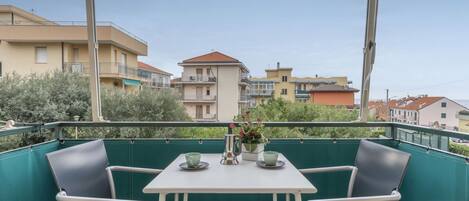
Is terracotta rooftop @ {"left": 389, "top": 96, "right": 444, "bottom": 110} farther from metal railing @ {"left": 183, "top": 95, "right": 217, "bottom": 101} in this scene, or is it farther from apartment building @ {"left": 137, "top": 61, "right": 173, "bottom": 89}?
apartment building @ {"left": 137, "top": 61, "right": 173, "bottom": 89}

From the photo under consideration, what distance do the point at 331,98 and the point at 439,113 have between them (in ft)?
3.71

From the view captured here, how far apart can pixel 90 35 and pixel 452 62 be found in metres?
3.54

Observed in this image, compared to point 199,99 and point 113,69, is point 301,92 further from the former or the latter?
point 113,69

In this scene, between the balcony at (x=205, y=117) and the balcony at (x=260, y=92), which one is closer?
the balcony at (x=205, y=117)

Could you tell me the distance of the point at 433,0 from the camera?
2.99 m

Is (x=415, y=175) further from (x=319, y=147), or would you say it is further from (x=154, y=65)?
(x=154, y=65)

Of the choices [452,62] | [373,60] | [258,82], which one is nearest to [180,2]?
[258,82]

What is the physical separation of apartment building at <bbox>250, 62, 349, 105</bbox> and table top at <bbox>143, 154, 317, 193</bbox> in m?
1.66

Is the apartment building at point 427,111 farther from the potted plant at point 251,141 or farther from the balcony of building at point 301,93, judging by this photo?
the potted plant at point 251,141

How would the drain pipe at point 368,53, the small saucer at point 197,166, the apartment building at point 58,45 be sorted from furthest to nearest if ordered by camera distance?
the apartment building at point 58,45
the drain pipe at point 368,53
the small saucer at point 197,166

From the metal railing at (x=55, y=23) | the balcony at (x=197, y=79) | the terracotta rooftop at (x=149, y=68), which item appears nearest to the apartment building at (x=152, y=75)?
the terracotta rooftop at (x=149, y=68)

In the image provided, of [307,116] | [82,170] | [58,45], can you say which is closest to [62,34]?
[58,45]

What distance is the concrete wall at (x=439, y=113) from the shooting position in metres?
2.55

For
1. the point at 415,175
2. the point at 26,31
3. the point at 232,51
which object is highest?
the point at 26,31
